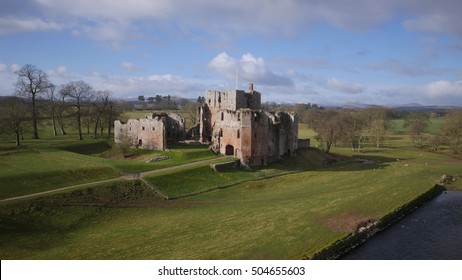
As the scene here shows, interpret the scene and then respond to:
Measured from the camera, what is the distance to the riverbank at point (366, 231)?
81.2 ft

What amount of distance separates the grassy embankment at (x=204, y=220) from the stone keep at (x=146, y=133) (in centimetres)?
1182

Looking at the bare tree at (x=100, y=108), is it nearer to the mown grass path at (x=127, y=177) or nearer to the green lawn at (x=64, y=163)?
the green lawn at (x=64, y=163)

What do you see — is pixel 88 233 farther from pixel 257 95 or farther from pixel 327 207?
pixel 257 95

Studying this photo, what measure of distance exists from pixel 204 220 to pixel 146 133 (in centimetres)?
2765

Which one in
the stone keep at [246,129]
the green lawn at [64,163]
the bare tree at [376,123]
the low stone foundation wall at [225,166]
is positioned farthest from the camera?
the bare tree at [376,123]

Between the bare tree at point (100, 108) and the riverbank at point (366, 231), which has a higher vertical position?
the bare tree at point (100, 108)

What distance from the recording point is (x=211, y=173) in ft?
143

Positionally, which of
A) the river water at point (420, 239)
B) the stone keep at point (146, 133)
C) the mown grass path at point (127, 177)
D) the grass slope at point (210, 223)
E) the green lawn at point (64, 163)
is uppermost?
the stone keep at point (146, 133)

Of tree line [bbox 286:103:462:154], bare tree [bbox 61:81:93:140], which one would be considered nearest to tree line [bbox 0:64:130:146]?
bare tree [bbox 61:81:93:140]

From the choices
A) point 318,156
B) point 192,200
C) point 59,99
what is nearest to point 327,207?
point 192,200

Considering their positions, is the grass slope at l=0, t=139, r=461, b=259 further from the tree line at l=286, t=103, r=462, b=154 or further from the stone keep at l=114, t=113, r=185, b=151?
the tree line at l=286, t=103, r=462, b=154

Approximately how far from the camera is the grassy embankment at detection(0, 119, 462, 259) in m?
24.1

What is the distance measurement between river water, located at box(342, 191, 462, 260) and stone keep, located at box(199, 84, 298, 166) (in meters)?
20.9

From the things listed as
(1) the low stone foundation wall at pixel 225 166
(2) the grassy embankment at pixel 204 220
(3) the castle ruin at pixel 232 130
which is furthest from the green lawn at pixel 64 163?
(2) the grassy embankment at pixel 204 220
